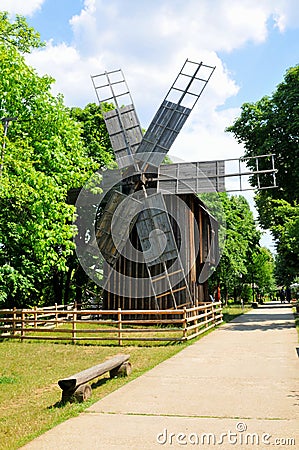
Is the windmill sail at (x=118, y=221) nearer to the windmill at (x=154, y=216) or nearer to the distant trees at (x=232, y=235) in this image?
the windmill at (x=154, y=216)

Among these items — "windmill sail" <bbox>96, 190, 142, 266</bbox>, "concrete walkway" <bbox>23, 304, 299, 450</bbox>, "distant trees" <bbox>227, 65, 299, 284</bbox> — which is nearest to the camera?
"concrete walkway" <bbox>23, 304, 299, 450</bbox>

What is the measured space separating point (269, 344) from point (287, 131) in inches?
510

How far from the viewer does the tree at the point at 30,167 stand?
1301cm

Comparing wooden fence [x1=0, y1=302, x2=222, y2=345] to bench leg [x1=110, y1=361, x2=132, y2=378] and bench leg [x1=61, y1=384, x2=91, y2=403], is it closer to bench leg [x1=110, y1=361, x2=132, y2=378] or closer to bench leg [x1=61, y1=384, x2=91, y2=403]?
bench leg [x1=110, y1=361, x2=132, y2=378]

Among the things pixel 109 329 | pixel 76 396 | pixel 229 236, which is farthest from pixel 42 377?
pixel 229 236

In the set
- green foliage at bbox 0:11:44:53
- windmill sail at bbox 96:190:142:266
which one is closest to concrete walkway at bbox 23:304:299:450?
windmill sail at bbox 96:190:142:266

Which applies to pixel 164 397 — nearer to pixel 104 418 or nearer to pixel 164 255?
pixel 104 418

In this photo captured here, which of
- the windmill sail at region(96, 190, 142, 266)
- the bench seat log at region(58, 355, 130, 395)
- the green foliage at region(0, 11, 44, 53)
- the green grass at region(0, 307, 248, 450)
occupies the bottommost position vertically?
the green grass at region(0, 307, 248, 450)

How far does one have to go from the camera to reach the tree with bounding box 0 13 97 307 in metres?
13.0

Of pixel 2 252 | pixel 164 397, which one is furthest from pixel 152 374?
pixel 2 252

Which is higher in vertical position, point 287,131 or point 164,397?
point 287,131

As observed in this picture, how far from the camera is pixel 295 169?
23156 millimetres

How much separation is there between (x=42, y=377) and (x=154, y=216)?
361 inches

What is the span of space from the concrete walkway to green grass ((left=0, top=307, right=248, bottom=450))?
0.33 meters
